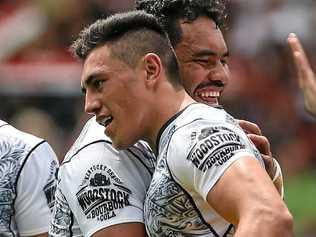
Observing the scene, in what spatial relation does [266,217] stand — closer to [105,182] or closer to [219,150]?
[219,150]

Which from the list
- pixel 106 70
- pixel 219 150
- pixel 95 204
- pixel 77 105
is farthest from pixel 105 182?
pixel 77 105

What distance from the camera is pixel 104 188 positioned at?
14.1 ft

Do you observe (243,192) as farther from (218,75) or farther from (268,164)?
(218,75)

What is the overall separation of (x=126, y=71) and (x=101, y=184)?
1.41 ft

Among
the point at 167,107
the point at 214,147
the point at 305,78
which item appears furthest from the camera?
the point at 305,78

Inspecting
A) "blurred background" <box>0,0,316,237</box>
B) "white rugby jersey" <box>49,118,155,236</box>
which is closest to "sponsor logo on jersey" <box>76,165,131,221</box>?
"white rugby jersey" <box>49,118,155,236</box>

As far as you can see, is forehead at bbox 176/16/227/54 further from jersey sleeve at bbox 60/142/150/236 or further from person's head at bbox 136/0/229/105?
jersey sleeve at bbox 60/142/150/236

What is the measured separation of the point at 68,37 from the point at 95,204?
8431 millimetres

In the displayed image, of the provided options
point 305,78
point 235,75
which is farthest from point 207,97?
point 235,75

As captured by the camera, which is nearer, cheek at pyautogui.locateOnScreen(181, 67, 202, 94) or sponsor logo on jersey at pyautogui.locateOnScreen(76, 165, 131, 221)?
sponsor logo on jersey at pyautogui.locateOnScreen(76, 165, 131, 221)

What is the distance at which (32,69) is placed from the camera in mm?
12523

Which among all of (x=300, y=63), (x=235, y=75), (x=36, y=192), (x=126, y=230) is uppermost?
(x=300, y=63)

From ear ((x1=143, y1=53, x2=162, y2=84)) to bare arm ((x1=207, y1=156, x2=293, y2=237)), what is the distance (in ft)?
2.05

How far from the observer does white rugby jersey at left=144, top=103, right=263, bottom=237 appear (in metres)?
3.75
